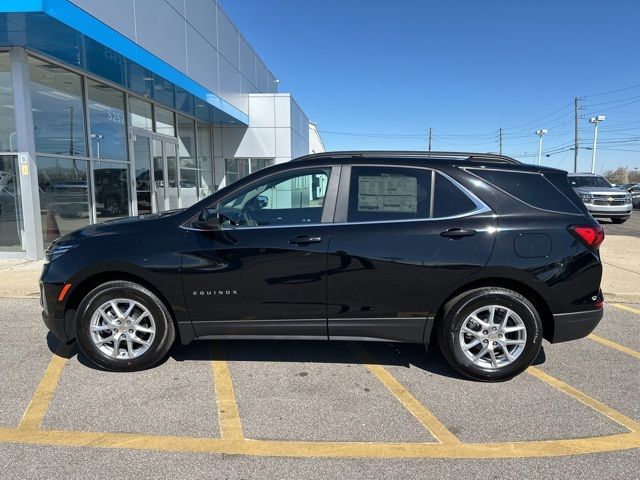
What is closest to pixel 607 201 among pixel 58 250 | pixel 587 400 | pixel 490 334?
pixel 587 400

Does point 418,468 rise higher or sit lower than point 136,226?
lower

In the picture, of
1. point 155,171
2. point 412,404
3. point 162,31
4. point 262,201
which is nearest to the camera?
point 412,404

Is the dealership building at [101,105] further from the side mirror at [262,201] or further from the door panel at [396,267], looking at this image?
the door panel at [396,267]

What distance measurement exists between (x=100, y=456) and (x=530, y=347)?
3.13 m

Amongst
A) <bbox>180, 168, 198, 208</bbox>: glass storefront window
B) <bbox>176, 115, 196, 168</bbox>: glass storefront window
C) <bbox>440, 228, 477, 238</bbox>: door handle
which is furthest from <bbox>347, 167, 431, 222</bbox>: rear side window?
<bbox>176, 115, 196, 168</bbox>: glass storefront window

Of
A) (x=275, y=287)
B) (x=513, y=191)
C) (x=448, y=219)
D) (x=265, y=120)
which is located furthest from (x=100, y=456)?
(x=265, y=120)

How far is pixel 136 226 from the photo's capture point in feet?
12.3

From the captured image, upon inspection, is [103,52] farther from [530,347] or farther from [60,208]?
[530,347]

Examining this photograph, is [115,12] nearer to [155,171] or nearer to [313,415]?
[155,171]

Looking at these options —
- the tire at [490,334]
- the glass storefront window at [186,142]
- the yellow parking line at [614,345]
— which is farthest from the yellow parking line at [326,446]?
the glass storefront window at [186,142]

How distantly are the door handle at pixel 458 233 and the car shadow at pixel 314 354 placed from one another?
1207mm

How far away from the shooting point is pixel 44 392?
3512 mm

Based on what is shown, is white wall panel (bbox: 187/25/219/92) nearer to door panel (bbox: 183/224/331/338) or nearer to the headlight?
the headlight

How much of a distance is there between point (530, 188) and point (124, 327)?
349cm
